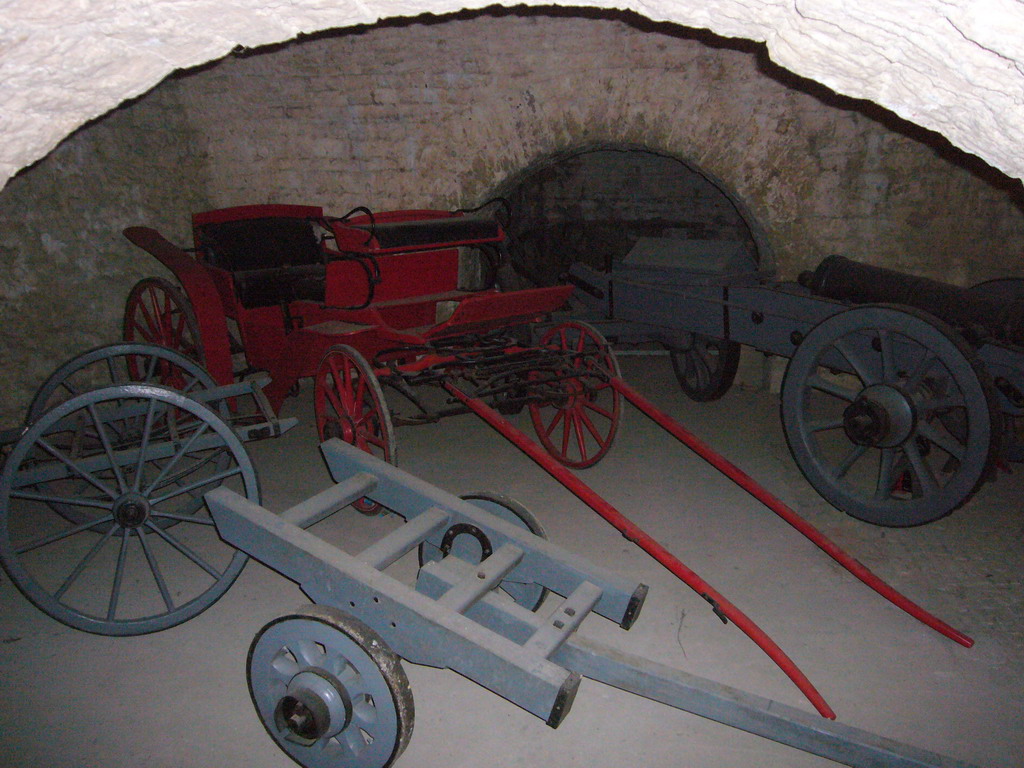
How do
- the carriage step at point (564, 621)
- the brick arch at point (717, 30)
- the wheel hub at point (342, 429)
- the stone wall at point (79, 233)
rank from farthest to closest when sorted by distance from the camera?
the stone wall at point (79, 233)
the wheel hub at point (342, 429)
the carriage step at point (564, 621)
the brick arch at point (717, 30)

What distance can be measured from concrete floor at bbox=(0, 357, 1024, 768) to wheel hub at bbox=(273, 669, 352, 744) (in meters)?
0.36

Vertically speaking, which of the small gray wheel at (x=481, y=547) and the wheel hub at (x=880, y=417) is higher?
the wheel hub at (x=880, y=417)

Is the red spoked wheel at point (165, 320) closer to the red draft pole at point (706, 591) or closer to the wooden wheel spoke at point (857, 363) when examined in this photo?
the red draft pole at point (706, 591)

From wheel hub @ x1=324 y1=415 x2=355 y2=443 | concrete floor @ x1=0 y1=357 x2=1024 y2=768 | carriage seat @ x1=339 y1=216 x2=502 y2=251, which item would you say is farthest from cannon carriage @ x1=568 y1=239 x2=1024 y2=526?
wheel hub @ x1=324 y1=415 x2=355 y2=443

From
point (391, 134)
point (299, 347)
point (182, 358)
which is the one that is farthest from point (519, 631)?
point (391, 134)

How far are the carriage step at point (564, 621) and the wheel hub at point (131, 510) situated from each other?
60.1 inches

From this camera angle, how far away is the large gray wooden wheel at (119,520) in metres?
2.26

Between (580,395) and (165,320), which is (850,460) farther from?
(165,320)

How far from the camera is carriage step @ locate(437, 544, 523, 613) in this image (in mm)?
1843

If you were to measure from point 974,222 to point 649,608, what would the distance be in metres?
3.97

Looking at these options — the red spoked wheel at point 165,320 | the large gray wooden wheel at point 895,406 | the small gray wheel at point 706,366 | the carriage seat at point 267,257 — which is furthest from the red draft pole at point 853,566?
the red spoked wheel at point 165,320

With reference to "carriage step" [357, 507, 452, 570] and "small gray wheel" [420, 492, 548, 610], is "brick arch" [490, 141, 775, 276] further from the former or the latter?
"carriage step" [357, 507, 452, 570]

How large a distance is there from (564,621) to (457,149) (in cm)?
442

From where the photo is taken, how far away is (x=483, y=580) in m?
1.95
